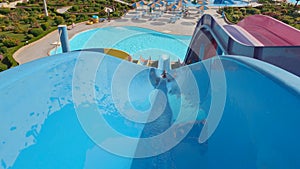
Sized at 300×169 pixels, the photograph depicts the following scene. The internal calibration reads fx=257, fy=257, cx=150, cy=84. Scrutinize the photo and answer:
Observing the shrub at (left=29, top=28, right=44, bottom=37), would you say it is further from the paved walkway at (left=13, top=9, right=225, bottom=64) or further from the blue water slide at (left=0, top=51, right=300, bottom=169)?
the blue water slide at (left=0, top=51, right=300, bottom=169)

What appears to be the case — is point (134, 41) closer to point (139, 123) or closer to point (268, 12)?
point (139, 123)

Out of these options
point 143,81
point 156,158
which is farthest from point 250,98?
point 143,81

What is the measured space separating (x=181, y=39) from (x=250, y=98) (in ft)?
28.6

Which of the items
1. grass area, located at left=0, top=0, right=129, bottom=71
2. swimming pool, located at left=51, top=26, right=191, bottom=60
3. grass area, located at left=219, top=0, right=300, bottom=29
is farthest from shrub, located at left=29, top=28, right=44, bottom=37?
grass area, located at left=219, top=0, right=300, bottom=29

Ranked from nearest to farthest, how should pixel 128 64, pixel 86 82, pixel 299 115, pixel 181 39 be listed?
pixel 299 115 → pixel 86 82 → pixel 128 64 → pixel 181 39

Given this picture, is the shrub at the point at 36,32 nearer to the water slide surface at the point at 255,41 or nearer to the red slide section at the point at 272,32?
the water slide surface at the point at 255,41

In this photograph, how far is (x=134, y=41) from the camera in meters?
10.8

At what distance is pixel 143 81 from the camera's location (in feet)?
15.5

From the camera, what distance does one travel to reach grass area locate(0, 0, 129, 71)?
9766 mm

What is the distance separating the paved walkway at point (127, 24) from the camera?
900cm

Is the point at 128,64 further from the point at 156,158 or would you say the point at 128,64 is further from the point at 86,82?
the point at 156,158

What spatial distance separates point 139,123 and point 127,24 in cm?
982

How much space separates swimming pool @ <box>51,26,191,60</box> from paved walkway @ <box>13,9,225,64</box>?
436 millimetres

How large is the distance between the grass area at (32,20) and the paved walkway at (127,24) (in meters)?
0.31
